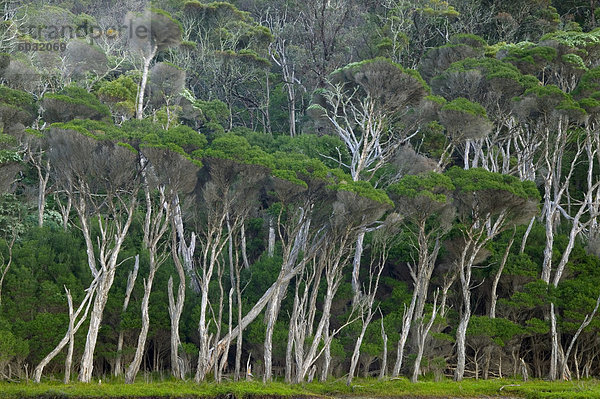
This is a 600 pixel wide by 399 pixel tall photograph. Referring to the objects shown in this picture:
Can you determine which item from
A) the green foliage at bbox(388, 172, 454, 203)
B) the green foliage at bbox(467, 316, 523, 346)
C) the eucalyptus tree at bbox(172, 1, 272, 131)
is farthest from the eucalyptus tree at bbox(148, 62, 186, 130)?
the green foliage at bbox(467, 316, 523, 346)

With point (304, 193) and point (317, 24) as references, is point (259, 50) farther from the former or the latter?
point (304, 193)

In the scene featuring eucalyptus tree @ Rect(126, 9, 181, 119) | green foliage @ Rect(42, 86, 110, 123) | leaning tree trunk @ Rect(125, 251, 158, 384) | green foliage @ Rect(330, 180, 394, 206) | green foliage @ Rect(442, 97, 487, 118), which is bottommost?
leaning tree trunk @ Rect(125, 251, 158, 384)

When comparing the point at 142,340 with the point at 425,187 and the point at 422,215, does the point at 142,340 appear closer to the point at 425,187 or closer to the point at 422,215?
the point at 422,215

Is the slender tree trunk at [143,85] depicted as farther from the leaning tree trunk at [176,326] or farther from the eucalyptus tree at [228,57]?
the leaning tree trunk at [176,326]

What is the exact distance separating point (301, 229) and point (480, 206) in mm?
6686

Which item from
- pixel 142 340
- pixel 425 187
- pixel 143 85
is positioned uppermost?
pixel 143 85

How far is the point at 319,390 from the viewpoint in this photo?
19688 millimetres

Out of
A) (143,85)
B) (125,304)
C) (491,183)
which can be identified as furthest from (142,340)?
(491,183)

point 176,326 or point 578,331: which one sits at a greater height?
point 578,331

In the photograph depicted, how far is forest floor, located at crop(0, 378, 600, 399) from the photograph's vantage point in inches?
683

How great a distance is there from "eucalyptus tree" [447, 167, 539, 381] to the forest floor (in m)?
1.78

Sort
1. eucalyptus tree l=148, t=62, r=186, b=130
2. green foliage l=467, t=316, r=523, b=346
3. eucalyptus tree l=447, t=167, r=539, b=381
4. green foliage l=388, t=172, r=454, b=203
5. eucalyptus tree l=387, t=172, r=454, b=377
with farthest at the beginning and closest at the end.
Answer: eucalyptus tree l=148, t=62, r=186, b=130 → green foliage l=467, t=316, r=523, b=346 → eucalyptus tree l=447, t=167, r=539, b=381 → eucalyptus tree l=387, t=172, r=454, b=377 → green foliage l=388, t=172, r=454, b=203

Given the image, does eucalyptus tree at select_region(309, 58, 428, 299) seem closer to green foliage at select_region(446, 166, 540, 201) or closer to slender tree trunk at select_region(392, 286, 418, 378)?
slender tree trunk at select_region(392, 286, 418, 378)

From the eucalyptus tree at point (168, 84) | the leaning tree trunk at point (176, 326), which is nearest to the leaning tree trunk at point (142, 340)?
the leaning tree trunk at point (176, 326)
